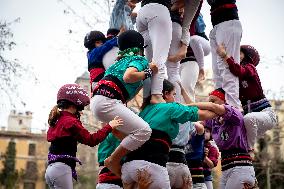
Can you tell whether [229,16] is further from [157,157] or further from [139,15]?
[157,157]

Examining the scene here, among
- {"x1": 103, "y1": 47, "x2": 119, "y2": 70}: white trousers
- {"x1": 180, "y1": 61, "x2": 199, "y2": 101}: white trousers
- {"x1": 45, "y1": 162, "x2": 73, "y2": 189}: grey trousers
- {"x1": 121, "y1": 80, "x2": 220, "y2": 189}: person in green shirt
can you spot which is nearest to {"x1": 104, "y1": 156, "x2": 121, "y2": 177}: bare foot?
{"x1": 121, "y1": 80, "x2": 220, "y2": 189}: person in green shirt

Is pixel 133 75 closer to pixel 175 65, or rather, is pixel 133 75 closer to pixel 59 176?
pixel 175 65

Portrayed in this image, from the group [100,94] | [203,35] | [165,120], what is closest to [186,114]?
[165,120]

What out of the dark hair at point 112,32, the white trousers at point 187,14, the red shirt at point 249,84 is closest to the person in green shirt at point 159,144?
the red shirt at point 249,84

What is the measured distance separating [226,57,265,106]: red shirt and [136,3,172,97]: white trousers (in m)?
1.05

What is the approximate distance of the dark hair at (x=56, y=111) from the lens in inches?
222

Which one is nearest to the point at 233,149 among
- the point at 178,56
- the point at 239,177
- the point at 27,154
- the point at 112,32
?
the point at 239,177

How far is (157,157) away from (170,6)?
2.31 m

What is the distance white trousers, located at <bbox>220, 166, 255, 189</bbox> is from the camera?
565 centimetres

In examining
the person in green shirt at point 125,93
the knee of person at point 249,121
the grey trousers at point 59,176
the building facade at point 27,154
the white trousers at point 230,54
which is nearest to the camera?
the person in green shirt at point 125,93

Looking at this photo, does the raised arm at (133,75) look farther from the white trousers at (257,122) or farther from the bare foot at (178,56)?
the white trousers at (257,122)

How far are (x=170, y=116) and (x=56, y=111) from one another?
1.63 meters

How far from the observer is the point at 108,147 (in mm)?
5691

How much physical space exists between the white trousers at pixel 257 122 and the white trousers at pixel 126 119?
1817 millimetres
